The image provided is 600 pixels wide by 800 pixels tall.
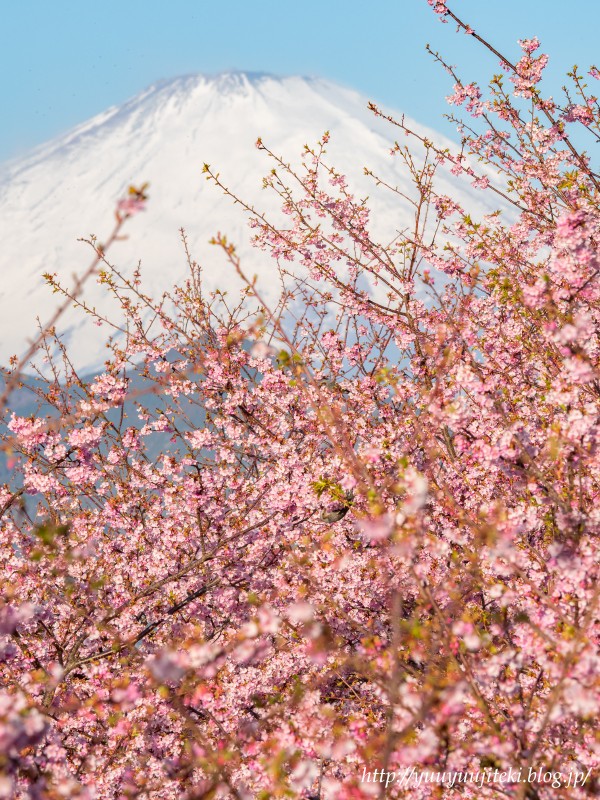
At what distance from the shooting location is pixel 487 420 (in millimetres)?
5809

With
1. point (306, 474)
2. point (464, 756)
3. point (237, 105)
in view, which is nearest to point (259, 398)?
point (306, 474)

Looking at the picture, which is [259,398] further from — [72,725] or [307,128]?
[307,128]

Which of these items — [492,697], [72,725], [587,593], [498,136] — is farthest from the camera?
[498,136]

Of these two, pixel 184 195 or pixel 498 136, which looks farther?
pixel 184 195

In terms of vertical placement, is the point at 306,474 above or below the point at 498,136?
below

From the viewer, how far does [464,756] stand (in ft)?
14.6

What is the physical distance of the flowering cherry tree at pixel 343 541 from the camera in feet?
12.4

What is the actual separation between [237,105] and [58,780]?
209 metres

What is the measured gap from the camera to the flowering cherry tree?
3.78 meters

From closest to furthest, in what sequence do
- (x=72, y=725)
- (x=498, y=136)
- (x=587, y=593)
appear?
(x=587, y=593) → (x=72, y=725) → (x=498, y=136)

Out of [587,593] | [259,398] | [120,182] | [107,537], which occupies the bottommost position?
[587,593]

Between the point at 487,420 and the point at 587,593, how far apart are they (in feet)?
7.21

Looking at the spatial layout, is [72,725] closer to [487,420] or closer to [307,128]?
[487,420]

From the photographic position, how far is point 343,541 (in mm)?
7594
